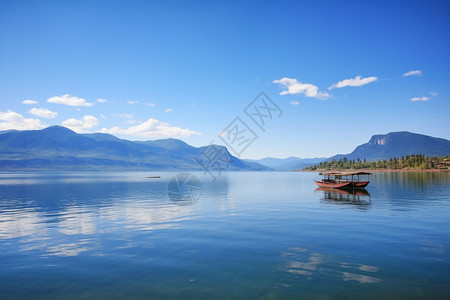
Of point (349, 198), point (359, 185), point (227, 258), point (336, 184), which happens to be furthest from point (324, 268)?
point (336, 184)

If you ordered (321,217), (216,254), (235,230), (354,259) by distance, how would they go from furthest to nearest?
(321,217) → (235,230) → (216,254) → (354,259)

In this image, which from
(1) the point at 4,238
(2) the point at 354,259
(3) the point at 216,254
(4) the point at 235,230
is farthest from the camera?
(4) the point at 235,230

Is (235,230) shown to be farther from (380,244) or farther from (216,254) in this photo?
(380,244)

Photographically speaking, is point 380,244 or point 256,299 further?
point 380,244

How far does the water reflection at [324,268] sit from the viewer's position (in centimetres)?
1677

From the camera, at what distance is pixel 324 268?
60.0ft

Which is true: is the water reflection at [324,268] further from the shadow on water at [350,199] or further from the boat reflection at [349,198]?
the boat reflection at [349,198]

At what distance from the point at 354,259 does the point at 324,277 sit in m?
5.05

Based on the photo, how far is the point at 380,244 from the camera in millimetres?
24547

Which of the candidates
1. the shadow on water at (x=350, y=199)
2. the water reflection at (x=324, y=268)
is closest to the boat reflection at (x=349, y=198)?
the shadow on water at (x=350, y=199)

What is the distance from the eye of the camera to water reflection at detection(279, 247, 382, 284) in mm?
16766

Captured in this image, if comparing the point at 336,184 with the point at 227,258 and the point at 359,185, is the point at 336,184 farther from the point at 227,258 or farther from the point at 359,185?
the point at 227,258

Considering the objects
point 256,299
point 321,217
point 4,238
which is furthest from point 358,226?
point 4,238

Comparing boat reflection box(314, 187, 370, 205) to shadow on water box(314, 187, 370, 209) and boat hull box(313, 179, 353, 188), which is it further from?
boat hull box(313, 179, 353, 188)
